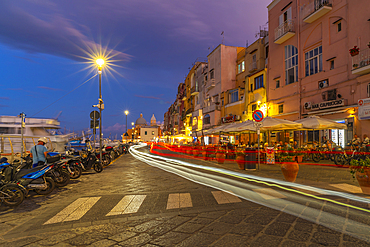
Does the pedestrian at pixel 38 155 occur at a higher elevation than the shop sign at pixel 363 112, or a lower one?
lower

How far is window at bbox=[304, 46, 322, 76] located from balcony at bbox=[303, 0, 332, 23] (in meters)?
2.50

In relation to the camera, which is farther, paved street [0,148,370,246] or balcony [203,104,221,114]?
balcony [203,104,221,114]

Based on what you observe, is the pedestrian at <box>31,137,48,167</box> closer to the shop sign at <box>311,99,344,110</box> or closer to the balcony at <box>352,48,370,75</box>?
the balcony at <box>352,48,370,75</box>

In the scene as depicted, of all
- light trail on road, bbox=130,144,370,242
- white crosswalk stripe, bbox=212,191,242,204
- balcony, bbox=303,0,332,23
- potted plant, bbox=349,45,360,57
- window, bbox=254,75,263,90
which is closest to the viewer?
light trail on road, bbox=130,144,370,242

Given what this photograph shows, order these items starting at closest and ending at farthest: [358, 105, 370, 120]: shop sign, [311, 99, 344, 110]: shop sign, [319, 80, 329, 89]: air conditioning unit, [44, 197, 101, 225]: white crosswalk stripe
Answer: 1. [44, 197, 101, 225]: white crosswalk stripe
2. [358, 105, 370, 120]: shop sign
3. [311, 99, 344, 110]: shop sign
4. [319, 80, 329, 89]: air conditioning unit

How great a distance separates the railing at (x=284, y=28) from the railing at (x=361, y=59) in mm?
8116

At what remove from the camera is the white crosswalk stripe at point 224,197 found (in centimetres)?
608

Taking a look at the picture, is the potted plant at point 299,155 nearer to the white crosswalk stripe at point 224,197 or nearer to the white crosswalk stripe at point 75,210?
the white crosswalk stripe at point 224,197

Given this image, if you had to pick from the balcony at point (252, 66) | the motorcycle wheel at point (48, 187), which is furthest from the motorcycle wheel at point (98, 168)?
the balcony at point (252, 66)

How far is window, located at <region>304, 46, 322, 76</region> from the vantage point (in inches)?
786

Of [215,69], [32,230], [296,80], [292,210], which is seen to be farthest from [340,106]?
[215,69]

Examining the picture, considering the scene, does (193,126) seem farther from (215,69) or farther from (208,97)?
(215,69)

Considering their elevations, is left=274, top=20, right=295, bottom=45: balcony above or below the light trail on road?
above

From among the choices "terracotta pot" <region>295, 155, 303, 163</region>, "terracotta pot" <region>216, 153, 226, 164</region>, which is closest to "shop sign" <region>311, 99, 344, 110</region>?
"terracotta pot" <region>295, 155, 303, 163</region>
